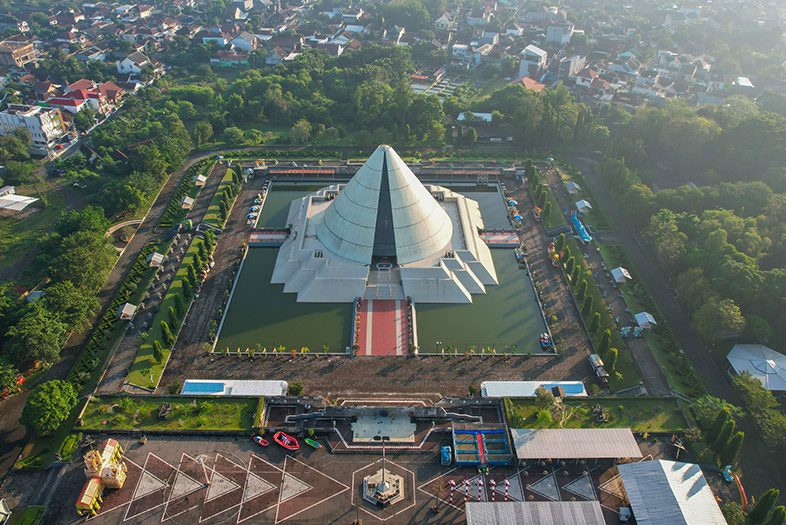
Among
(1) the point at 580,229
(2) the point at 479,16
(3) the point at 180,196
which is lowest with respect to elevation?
(3) the point at 180,196

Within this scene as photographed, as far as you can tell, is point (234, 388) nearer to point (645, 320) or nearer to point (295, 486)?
point (295, 486)

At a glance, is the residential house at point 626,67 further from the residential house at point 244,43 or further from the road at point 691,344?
the residential house at point 244,43

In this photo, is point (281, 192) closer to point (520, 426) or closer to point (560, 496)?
point (520, 426)

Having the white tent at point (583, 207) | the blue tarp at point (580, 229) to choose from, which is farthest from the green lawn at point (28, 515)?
the white tent at point (583, 207)

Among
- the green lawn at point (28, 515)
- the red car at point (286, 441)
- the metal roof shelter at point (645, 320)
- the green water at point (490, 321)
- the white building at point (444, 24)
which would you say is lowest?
the white building at point (444, 24)

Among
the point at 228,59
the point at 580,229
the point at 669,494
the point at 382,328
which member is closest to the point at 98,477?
the point at 382,328

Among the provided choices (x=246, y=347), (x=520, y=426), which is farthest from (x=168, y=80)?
(x=520, y=426)
